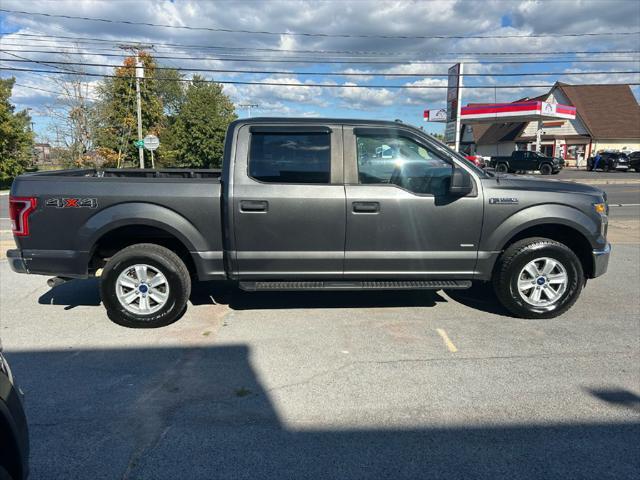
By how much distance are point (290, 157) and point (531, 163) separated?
112 ft

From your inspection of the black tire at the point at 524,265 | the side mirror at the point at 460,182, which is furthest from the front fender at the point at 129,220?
the black tire at the point at 524,265

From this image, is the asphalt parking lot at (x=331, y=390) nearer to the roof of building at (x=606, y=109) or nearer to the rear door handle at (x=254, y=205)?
the rear door handle at (x=254, y=205)

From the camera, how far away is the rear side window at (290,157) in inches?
179

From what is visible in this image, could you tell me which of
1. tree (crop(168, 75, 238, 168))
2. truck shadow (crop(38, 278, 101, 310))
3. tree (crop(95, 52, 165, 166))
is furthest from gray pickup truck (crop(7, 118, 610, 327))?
tree (crop(168, 75, 238, 168))

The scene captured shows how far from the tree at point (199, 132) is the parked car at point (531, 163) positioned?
90.0ft

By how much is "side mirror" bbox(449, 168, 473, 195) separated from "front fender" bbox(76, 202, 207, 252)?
255cm

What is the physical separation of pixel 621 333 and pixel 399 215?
240 centimetres

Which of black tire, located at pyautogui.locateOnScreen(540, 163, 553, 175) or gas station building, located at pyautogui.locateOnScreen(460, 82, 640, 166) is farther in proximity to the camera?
gas station building, located at pyautogui.locateOnScreen(460, 82, 640, 166)

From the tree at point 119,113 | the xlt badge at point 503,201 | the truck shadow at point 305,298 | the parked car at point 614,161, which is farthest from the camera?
the tree at point 119,113

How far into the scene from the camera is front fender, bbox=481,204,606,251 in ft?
15.2

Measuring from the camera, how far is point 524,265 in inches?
186

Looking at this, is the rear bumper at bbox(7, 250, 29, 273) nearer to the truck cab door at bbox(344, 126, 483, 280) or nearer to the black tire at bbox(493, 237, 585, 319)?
the truck cab door at bbox(344, 126, 483, 280)

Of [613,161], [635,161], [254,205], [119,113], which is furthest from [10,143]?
[635,161]

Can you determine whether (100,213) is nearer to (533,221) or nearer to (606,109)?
(533,221)
